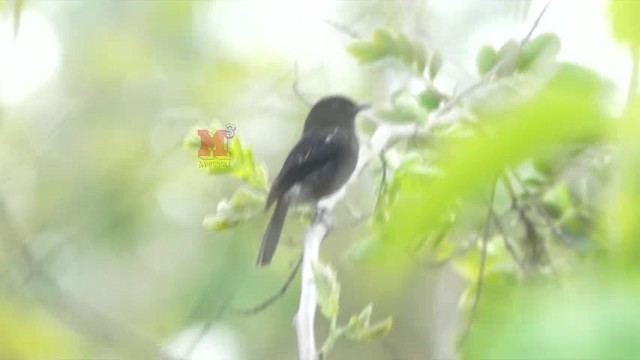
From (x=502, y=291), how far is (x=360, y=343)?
0.13m

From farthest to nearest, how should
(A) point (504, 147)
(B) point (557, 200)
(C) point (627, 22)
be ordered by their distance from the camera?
(B) point (557, 200)
(C) point (627, 22)
(A) point (504, 147)

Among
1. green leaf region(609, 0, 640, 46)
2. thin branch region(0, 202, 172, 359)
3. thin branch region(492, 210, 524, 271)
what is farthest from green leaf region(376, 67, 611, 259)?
thin branch region(0, 202, 172, 359)

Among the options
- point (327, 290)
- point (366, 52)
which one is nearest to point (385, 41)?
point (366, 52)

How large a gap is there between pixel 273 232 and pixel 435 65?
205 millimetres

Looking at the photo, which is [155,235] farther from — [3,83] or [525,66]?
[525,66]

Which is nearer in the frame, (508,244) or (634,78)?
(634,78)

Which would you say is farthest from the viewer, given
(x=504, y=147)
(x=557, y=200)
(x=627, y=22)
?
(x=557, y=200)

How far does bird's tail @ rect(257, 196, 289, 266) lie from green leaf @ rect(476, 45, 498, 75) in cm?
20

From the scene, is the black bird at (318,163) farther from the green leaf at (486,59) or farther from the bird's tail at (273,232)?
the green leaf at (486,59)

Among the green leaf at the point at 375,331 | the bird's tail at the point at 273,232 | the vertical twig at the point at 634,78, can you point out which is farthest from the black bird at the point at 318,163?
the vertical twig at the point at 634,78

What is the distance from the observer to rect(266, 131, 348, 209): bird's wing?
604 millimetres

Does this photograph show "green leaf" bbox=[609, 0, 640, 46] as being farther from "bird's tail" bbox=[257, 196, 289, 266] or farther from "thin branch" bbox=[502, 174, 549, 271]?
"bird's tail" bbox=[257, 196, 289, 266]

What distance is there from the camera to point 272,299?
61 cm

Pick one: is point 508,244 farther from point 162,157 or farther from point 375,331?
point 162,157
